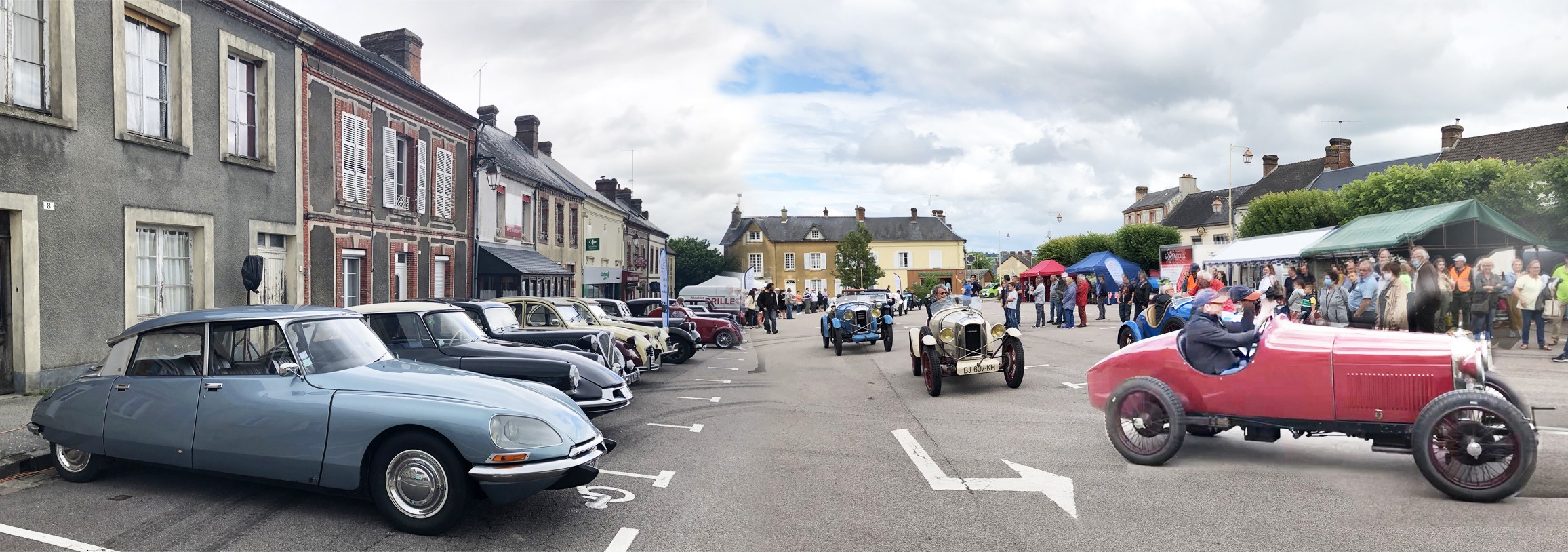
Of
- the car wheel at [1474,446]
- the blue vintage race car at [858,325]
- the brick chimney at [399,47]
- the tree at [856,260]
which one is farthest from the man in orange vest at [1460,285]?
the tree at [856,260]

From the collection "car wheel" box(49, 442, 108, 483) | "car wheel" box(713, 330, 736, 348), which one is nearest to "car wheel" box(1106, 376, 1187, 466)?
"car wheel" box(49, 442, 108, 483)

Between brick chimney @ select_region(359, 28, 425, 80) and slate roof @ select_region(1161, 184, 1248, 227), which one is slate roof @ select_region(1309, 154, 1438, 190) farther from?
brick chimney @ select_region(359, 28, 425, 80)

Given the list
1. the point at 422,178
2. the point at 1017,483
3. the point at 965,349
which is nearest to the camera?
the point at 1017,483

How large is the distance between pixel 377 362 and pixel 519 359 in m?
2.21

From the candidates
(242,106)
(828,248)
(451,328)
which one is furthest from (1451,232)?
(828,248)

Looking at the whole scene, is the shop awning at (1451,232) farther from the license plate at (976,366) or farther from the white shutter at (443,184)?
the white shutter at (443,184)

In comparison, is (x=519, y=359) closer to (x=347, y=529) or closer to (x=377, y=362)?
(x=377, y=362)

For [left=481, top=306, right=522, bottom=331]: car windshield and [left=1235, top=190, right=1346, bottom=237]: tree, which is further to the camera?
[left=1235, top=190, right=1346, bottom=237]: tree

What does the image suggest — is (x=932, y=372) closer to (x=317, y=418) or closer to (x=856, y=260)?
(x=317, y=418)

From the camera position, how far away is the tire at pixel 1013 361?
11.2 m

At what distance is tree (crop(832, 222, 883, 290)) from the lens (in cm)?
6391

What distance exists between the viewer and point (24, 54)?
9711 millimetres

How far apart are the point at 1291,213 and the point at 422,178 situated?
4028cm

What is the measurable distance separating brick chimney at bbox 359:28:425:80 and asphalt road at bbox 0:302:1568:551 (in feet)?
56.3
